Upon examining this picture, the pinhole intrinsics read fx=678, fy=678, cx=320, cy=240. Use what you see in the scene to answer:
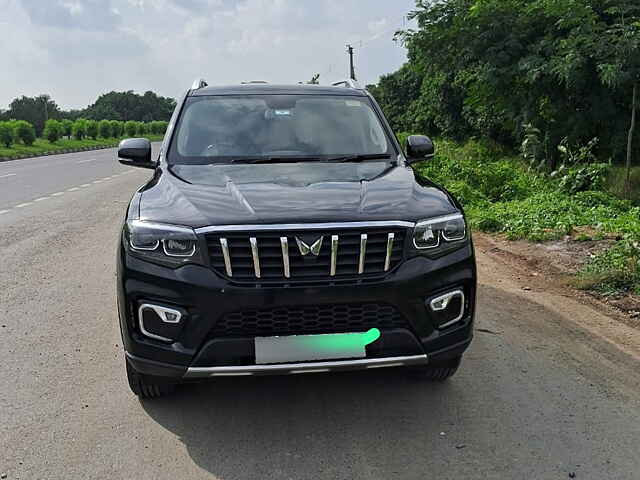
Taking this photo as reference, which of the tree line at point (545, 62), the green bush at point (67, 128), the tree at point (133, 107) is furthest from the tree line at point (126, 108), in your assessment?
the tree line at point (545, 62)

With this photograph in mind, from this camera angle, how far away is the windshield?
4.50 metres

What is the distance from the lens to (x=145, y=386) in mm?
3666

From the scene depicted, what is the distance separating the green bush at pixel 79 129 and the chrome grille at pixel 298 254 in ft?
214

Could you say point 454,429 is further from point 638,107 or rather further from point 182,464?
point 638,107

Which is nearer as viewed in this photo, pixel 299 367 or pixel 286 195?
pixel 299 367

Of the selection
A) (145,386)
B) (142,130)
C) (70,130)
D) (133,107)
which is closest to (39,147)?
(70,130)

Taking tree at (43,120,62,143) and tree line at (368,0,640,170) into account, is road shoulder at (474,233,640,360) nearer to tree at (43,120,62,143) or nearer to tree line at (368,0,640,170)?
tree line at (368,0,640,170)

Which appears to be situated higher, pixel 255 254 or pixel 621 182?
pixel 255 254

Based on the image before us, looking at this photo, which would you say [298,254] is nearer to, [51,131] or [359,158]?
[359,158]

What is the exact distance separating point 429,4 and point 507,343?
1176 cm

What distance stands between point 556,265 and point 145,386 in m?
4.70

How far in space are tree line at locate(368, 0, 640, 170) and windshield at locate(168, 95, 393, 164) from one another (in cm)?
712

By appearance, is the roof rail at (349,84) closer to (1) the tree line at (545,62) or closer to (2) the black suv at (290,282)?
(2) the black suv at (290,282)

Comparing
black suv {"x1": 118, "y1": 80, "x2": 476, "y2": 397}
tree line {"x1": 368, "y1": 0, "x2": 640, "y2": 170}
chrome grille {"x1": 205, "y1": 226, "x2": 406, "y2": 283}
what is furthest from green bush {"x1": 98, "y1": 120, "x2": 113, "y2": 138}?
chrome grille {"x1": 205, "y1": 226, "x2": 406, "y2": 283}
